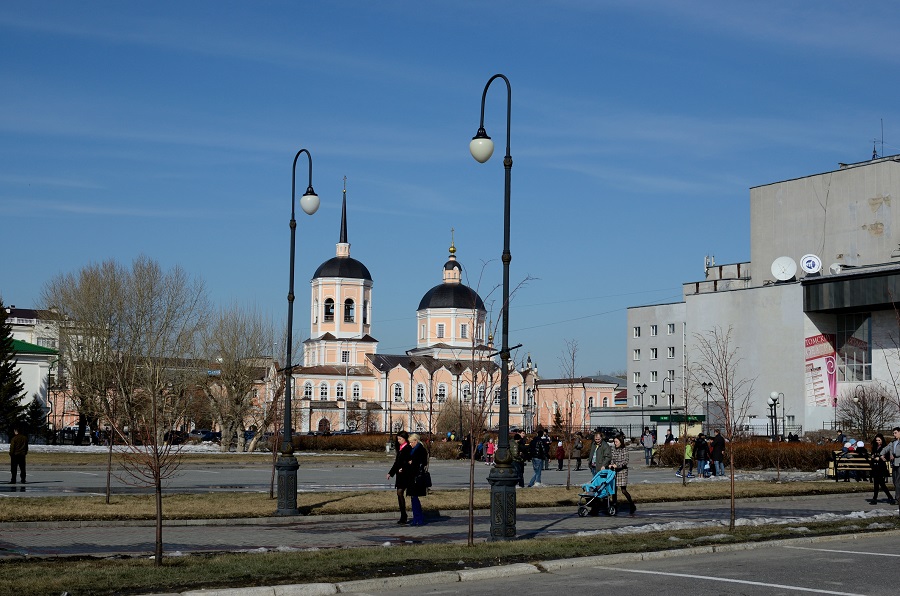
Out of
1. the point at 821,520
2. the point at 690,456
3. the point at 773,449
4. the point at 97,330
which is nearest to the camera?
the point at 821,520

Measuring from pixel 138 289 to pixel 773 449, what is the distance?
41.3 meters

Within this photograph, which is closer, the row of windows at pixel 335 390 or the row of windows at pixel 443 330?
the row of windows at pixel 335 390

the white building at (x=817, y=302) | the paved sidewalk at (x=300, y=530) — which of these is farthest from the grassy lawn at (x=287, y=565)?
the white building at (x=817, y=302)

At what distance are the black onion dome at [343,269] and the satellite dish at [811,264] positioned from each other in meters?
68.5

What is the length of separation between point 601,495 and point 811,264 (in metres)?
60.7

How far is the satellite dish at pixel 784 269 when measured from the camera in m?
80.2

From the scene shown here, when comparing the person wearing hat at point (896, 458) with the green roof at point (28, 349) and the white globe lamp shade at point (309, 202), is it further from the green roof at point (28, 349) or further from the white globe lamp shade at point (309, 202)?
the green roof at point (28, 349)

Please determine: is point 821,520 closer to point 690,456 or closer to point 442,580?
point 442,580

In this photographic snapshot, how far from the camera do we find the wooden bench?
32781mm

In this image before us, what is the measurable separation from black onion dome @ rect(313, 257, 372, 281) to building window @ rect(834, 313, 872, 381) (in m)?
69.6

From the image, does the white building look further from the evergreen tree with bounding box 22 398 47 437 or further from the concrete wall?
the evergreen tree with bounding box 22 398 47 437

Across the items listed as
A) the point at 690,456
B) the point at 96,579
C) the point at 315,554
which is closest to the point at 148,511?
the point at 315,554

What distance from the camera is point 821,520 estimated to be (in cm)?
1989

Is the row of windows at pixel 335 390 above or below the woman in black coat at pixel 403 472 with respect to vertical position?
above
